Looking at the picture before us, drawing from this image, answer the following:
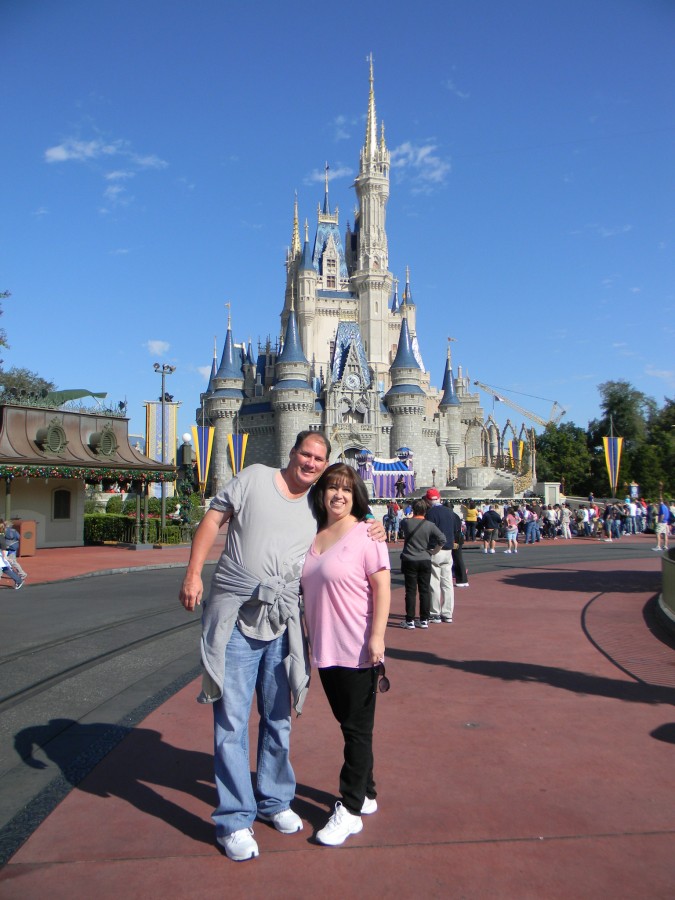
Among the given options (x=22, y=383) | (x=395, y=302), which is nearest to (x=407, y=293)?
(x=395, y=302)

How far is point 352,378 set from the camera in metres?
64.2

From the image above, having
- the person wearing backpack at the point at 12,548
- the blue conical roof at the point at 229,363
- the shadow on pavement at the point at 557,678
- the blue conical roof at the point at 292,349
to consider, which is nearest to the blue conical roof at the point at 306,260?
the blue conical roof at the point at 229,363

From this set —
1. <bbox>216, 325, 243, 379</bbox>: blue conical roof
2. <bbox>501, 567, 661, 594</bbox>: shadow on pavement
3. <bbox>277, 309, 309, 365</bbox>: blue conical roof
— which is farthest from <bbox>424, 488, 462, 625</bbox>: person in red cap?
<bbox>216, 325, 243, 379</bbox>: blue conical roof

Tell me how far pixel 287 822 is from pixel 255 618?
92cm

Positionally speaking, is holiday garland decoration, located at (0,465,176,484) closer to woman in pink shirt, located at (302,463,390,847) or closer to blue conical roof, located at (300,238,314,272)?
woman in pink shirt, located at (302,463,390,847)

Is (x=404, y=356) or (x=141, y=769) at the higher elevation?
(x=404, y=356)

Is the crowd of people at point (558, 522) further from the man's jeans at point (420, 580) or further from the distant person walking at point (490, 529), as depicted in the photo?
the man's jeans at point (420, 580)

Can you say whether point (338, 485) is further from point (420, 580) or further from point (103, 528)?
A: point (103, 528)

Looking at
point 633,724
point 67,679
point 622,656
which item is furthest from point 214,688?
point 622,656

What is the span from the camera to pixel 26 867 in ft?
9.27

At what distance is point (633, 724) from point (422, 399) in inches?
2347

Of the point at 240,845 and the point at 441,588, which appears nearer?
the point at 240,845

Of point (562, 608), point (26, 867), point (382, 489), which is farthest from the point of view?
point (382, 489)

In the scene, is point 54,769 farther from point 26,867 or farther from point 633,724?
point 633,724
